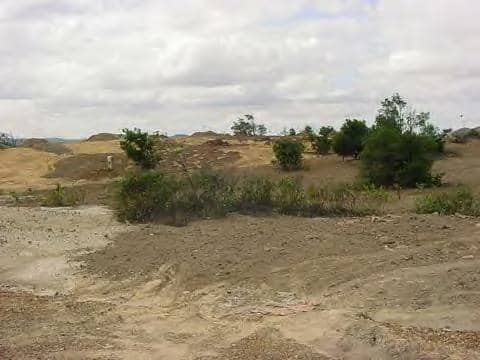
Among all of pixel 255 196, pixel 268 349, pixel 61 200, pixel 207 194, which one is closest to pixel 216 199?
pixel 207 194

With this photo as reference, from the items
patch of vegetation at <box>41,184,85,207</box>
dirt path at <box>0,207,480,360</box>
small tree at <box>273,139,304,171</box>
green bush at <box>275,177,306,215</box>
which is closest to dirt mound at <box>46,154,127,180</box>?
small tree at <box>273,139,304,171</box>

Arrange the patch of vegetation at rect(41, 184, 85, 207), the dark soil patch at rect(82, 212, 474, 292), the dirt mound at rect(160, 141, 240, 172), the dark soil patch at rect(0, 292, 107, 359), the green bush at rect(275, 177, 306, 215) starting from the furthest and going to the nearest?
the dirt mound at rect(160, 141, 240, 172) → the patch of vegetation at rect(41, 184, 85, 207) → the green bush at rect(275, 177, 306, 215) → the dark soil patch at rect(82, 212, 474, 292) → the dark soil patch at rect(0, 292, 107, 359)

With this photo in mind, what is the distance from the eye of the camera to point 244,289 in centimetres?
880

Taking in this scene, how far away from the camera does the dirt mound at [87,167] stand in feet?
129

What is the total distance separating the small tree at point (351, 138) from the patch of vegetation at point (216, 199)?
23353 millimetres

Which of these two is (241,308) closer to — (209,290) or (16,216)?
(209,290)

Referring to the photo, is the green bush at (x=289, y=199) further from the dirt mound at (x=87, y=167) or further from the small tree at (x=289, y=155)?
the dirt mound at (x=87, y=167)

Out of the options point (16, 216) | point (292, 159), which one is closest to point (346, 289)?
point (16, 216)

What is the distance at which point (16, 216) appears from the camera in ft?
51.1

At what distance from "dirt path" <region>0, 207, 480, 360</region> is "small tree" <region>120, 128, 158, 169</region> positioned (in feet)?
71.9

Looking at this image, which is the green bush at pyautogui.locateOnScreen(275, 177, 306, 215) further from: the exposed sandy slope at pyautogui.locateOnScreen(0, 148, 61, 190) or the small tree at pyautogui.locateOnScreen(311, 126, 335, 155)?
the small tree at pyautogui.locateOnScreen(311, 126, 335, 155)

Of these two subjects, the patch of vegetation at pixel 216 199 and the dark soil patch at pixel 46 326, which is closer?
the dark soil patch at pixel 46 326

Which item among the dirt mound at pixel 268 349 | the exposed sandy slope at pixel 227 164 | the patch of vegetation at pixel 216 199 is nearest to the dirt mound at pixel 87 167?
the exposed sandy slope at pixel 227 164

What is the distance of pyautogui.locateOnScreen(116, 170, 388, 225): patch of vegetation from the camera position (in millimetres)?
14867
